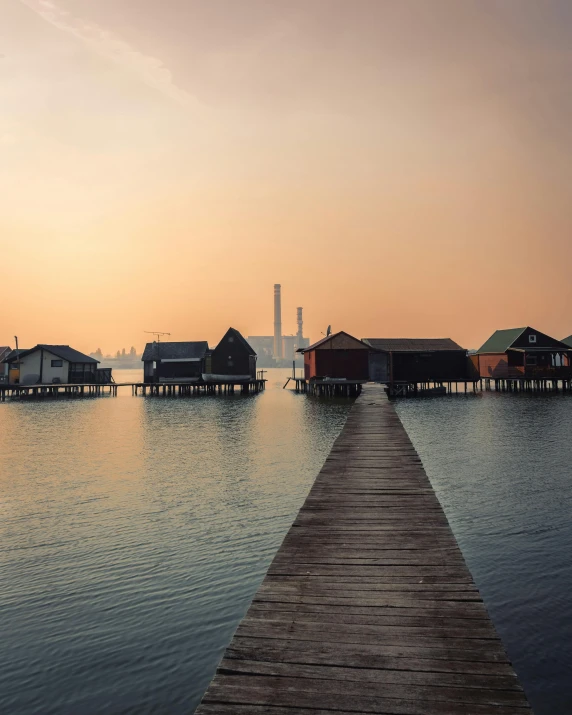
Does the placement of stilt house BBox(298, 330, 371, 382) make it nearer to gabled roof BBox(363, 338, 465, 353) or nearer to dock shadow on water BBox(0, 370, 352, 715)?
gabled roof BBox(363, 338, 465, 353)

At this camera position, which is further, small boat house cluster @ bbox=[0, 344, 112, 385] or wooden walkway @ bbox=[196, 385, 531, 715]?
small boat house cluster @ bbox=[0, 344, 112, 385]

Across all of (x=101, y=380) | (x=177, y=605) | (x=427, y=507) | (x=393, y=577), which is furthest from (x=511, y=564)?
(x=101, y=380)

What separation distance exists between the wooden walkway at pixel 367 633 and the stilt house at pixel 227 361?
70526 millimetres

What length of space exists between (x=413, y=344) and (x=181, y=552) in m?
60.9

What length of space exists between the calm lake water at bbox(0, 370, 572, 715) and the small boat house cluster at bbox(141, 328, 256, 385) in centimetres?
4882

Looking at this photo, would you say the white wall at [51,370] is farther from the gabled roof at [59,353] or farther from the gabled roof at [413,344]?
the gabled roof at [413,344]

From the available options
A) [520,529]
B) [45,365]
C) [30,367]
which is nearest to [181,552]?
[520,529]

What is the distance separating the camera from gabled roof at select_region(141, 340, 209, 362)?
8094 centimetres

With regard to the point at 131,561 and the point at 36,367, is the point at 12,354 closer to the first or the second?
the point at 36,367

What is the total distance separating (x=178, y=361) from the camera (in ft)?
264

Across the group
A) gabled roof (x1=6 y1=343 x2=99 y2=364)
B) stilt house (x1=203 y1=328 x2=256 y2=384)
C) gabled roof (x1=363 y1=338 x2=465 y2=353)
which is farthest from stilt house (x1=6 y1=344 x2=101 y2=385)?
gabled roof (x1=363 y1=338 x2=465 y2=353)

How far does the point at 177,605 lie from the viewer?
31.6 feet

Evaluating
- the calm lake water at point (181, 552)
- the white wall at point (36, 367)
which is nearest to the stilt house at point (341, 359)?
the calm lake water at point (181, 552)

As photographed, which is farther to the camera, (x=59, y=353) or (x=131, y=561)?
(x=59, y=353)
